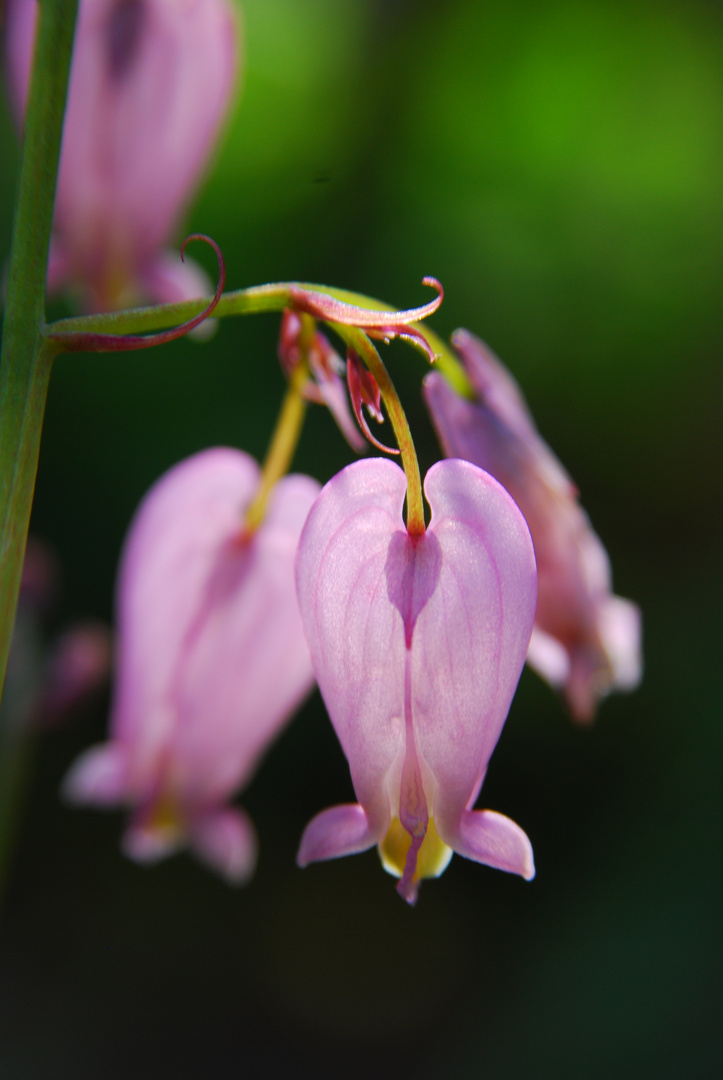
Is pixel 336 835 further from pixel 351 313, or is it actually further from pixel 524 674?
pixel 524 674

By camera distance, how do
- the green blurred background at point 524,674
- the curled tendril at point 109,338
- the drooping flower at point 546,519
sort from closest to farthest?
the curled tendril at point 109,338 < the drooping flower at point 546,519 < the green blurred background at point 524,674

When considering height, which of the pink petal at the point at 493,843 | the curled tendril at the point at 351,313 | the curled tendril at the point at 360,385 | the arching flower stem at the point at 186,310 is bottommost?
the pink petal at the point at 493,843

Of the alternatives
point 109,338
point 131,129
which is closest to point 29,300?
point 109,338

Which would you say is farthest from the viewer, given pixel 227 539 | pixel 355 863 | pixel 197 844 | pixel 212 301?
pixel 355 863

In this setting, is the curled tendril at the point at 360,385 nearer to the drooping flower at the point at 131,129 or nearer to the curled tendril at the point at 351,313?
the curled tendril at the point at 351,313

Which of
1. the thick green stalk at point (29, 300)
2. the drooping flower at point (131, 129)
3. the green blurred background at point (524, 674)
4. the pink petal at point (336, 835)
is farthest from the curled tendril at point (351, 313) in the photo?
the green blurred background at point (524, 674)

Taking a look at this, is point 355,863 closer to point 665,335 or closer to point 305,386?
point 665,335

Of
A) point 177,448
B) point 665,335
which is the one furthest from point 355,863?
point 665,335
